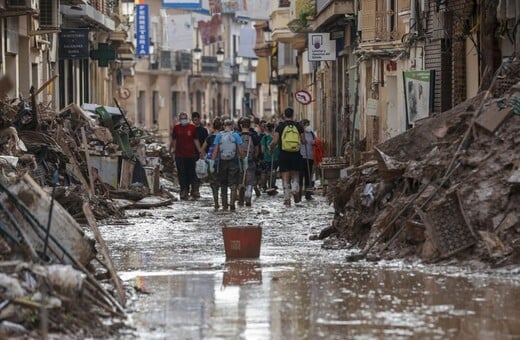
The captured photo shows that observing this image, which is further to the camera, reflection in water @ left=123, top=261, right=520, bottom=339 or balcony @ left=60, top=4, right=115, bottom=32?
balcony @ left=60, top=4, right=115, bottom=32

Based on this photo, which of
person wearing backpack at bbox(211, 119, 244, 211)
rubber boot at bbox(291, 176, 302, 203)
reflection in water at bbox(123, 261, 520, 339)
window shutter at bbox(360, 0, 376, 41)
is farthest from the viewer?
window shutter at bbox(360, 0, 376, 41)

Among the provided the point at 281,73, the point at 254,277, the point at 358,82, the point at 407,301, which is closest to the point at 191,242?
the point at 254,277

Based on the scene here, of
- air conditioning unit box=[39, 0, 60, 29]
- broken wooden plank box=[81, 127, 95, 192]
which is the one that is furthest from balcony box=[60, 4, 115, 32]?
broken wooden plank box=[81, 127, 95, 192]

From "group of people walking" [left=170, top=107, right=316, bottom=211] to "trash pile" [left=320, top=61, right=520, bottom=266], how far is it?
765 centimetres

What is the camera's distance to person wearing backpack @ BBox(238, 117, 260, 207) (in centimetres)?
2712

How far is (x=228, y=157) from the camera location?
2583 centimetres

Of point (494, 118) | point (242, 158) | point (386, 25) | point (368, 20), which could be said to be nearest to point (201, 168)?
point (242, 158)

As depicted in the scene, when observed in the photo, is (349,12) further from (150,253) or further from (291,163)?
(150,253)

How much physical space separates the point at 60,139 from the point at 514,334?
549 inches

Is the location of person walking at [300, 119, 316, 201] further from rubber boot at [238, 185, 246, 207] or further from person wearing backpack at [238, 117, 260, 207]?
rubber boot at [238, 185, 246, 207]

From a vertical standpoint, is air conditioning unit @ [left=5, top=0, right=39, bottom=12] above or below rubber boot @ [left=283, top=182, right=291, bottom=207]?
above

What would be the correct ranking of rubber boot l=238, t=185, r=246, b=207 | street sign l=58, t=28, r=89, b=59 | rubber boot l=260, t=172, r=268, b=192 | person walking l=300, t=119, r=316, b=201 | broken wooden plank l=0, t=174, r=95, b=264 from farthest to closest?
street sign l=58, t=28, r=89, b=59
rubber boot l=260, t=172, r=268, b=192
person walking l=300, t=119, r=316, b=201
rubber boot l=238, t=185, r=246, b=207
broken wooden plank l=0, t=174, r=95, b=264

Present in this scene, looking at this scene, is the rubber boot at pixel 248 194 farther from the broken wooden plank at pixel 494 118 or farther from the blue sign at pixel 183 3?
the blue sign at pixel 183 3

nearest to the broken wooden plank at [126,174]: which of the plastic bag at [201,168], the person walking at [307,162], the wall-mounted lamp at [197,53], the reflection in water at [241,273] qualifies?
the plastic bag at [201,168]
